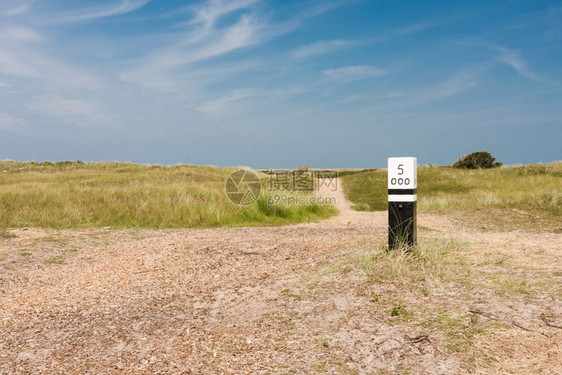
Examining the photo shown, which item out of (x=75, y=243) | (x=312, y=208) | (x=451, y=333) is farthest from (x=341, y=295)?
(x=312, y=208)

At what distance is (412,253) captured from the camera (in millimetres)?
4871

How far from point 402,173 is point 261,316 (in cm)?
224

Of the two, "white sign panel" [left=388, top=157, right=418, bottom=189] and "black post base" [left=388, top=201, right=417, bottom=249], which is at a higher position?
"white sign panel" [left=388, top=157, right=418, bottom=189]

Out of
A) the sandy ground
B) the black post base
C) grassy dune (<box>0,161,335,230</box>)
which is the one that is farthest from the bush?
the black post base

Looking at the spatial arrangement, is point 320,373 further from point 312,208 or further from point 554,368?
point 312,208

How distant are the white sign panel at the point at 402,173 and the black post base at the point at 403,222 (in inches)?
7.9

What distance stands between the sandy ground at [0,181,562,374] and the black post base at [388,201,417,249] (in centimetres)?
72

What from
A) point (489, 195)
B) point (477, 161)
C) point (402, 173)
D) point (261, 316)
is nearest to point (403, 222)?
point (402, 173)

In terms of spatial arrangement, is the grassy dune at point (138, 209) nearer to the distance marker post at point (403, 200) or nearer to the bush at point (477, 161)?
the distance marker post at point (403, 200)

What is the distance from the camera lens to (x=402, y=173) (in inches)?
197

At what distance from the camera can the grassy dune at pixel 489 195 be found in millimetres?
11836

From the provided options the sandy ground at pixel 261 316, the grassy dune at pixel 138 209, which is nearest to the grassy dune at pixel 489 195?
the grassy dune at pixel 138 209

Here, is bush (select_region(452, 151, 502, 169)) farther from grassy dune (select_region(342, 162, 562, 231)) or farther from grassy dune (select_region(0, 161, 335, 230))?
grassy dune (select_region(0, 161, 335, 230))

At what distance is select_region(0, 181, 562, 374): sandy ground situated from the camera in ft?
10.3
